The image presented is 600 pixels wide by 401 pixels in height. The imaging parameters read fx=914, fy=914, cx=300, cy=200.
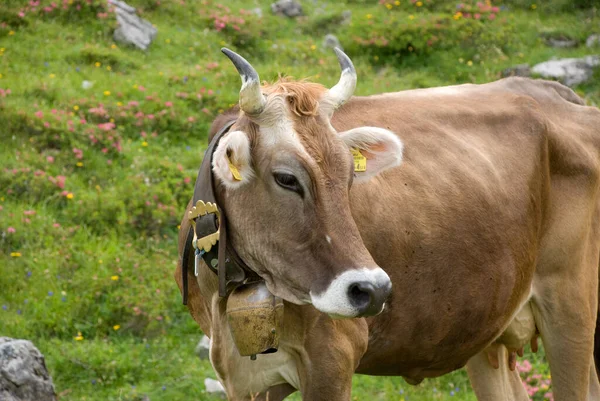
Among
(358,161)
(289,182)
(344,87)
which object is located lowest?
(358,161)

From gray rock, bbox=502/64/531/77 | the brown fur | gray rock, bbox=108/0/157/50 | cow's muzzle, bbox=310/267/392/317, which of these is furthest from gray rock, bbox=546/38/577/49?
cow's muzzle, bbox=310/267/392/317

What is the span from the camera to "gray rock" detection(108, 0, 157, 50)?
13.4 m

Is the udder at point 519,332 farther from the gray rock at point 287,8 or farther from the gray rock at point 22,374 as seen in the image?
the gray rock at point 287,8

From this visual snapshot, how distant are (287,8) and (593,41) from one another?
504 centimetres

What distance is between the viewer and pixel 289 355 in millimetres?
4773

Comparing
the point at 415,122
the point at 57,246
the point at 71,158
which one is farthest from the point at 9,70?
the point at 415,122

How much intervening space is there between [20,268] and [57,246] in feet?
1.44

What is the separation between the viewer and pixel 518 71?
13633 mm

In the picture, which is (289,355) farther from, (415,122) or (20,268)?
(20,268)

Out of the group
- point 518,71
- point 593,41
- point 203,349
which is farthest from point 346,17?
point 203,349

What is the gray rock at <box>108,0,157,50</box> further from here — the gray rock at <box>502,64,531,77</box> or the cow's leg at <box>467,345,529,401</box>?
the cow's leg at <box>467,345,529,401</box>

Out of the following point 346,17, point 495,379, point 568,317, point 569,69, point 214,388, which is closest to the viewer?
point 568,317

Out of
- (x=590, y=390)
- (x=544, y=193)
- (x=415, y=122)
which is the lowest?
(x=590, y=390)

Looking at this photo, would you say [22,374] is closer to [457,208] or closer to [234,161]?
[234,161]
